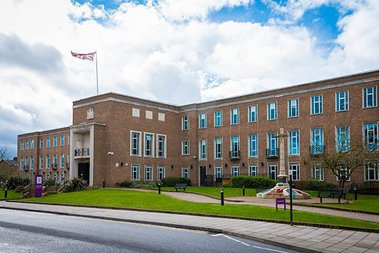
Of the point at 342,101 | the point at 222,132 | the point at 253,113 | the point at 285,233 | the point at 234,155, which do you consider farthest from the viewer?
the point at 222,132

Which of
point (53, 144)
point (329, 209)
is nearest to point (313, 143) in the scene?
point (329, 209)

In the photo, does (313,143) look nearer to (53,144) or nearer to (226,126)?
(226,126)

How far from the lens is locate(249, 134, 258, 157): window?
44469 millimetres

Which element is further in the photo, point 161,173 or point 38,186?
point 161,173

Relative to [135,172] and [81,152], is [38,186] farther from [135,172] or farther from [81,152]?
[135,172]

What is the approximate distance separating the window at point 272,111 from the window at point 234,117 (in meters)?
4.00

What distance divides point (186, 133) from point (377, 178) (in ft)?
75.9

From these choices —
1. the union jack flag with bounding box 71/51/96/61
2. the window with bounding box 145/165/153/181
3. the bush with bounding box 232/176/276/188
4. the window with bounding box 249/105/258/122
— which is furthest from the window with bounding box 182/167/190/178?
the union jack flag with bounding box 71/51/96/61

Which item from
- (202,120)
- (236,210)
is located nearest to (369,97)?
(202,120)

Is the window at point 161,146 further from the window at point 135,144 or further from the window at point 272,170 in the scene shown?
the window at point 272,170

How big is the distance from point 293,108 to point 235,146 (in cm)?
817

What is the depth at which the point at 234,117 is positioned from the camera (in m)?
46.7

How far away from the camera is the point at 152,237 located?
1163 centimetres

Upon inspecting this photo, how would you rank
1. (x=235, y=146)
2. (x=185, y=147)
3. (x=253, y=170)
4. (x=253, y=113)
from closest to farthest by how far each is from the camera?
(x=253, y=170)
(x=253, y=113)
(x=235, y=146)
(x=185, y=147)
